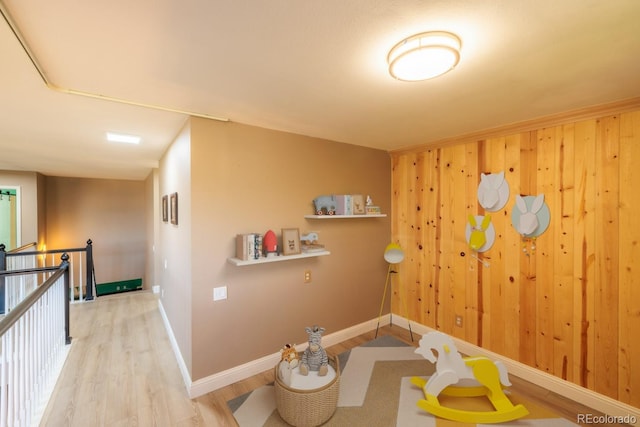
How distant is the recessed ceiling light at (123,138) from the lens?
9.48 feet

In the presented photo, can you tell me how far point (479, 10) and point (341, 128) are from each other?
1688 millimetres

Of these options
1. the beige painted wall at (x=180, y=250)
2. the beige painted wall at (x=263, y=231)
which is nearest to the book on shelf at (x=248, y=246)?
the beige painted wall at (x=263, y=231)

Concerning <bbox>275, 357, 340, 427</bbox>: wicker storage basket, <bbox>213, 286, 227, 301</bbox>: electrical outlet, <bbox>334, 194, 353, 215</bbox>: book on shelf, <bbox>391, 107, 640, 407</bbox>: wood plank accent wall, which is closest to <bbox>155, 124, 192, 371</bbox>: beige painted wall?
<bbox>213, 286, 227, 301</bbox>: electrical outlet

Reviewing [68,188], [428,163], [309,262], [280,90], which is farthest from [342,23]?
[68,188]

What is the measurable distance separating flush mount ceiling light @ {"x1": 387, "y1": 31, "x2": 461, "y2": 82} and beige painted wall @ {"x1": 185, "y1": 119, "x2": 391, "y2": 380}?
162cm

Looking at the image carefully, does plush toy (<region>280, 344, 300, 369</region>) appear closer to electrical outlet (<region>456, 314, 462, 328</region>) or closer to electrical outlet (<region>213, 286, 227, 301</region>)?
electrical outlet (<region>213, 286, 227, 301</region>)

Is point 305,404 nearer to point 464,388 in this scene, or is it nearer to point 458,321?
point 464,388

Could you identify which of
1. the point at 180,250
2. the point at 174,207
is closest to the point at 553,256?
the point at 180,250

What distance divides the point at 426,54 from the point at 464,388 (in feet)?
8.45

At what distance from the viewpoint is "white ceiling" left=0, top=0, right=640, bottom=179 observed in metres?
1.12

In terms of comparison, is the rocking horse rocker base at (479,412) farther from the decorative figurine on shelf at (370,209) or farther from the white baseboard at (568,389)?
the decorative figurine on shelf at (370,209)

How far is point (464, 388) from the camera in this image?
232cm

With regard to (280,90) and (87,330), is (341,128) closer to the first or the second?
(280,90)

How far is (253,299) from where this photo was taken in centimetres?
263
